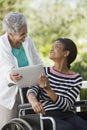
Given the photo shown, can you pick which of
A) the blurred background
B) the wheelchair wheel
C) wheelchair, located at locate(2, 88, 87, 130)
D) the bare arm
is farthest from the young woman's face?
the blurred background

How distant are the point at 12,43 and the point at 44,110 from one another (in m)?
0.71

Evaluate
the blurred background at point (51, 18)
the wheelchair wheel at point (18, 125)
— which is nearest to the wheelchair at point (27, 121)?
the wheelchair wheel at point (18, 125)

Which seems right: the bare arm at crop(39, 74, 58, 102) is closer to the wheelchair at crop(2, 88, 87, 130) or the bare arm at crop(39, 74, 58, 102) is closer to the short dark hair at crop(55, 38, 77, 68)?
the wheelchair at crop(2, 88, 87, 130)

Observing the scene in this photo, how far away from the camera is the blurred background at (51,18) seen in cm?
1215

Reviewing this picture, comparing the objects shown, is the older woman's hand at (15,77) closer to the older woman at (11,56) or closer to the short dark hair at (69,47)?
the older woman at (11,56)

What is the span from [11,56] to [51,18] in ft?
27.4

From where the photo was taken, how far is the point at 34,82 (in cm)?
374

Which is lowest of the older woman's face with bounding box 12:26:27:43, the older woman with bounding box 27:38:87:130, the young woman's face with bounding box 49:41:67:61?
the older woman with bounding box 27:38:87:130

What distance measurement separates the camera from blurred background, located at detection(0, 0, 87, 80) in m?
12.1

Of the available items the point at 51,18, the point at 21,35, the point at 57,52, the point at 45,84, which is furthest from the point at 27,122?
the point at 51,18

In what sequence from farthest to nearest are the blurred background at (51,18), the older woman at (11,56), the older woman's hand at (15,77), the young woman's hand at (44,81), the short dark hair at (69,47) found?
1. the blurred background at (51,18)
2. the older woman at (11,56)
3. the short dark hair at (69,47)
4. the older woman's hand at (15,77)
5. the young woman's hand at (44,81)

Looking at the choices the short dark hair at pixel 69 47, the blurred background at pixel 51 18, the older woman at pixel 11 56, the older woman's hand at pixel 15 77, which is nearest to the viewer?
the older woman's hand at pixel 15 77

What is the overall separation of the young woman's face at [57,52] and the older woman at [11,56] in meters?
0.31

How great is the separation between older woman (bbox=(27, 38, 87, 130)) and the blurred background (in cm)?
820
